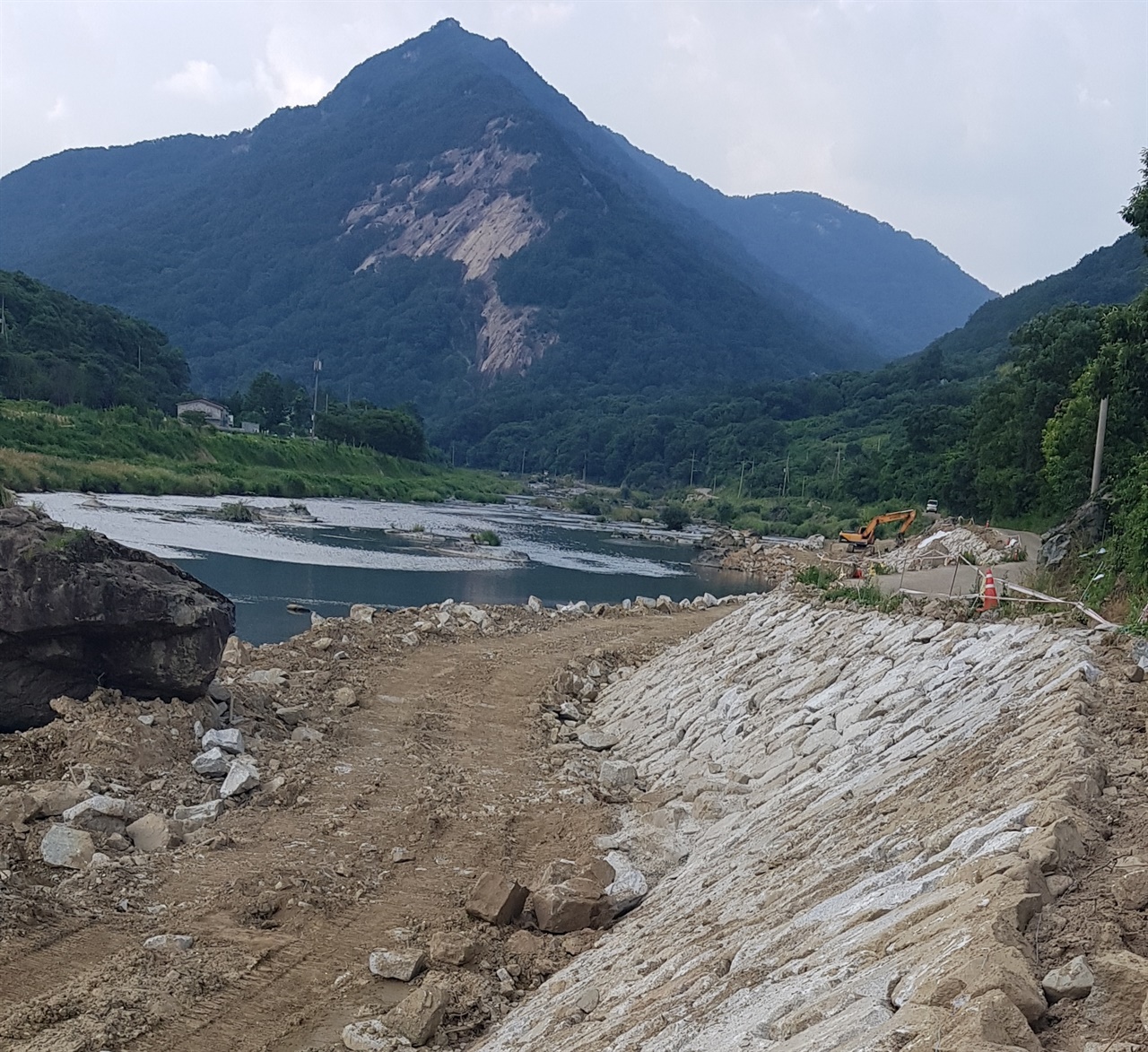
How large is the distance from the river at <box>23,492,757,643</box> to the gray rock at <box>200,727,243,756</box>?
1202cm

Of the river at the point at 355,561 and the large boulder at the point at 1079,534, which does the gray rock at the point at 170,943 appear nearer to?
the large boulder at the point at 1079,534

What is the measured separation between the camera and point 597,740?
1405cm

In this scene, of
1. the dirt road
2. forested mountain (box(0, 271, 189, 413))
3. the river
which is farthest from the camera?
forested mountain (box(0, 271, 189, 413))

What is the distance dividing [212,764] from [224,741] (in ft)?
1.65

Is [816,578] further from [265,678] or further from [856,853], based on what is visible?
[856,853]

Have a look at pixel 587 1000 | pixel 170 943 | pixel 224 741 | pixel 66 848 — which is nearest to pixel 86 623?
pixel 224 741

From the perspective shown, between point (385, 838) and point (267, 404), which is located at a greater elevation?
point (267, 404)

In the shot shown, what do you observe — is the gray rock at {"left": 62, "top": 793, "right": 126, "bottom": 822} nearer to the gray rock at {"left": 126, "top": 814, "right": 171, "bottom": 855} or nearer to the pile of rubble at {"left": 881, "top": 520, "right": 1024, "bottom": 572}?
the gray rock at {"left": 126, "top": 814, "right": 171, "bottom": 855}

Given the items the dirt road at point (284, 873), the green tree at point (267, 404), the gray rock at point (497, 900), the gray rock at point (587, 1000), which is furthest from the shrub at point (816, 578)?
the green tree at point (267, 404)

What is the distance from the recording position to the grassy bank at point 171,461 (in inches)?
2189

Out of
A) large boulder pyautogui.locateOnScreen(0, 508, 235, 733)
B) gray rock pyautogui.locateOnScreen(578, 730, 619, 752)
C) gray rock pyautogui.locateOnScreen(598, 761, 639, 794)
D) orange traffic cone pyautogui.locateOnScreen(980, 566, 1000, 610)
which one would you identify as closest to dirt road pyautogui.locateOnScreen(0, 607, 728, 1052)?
gray rock pyautogui.locateOnScreen(598, 761, 639, 794)

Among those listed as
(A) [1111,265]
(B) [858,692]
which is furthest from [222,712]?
(A) [1111,265]

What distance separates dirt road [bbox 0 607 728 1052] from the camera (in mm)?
6531

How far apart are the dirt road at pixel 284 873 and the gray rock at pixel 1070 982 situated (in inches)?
152
